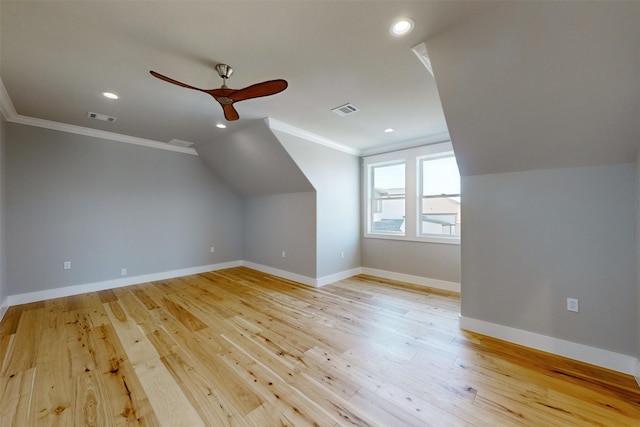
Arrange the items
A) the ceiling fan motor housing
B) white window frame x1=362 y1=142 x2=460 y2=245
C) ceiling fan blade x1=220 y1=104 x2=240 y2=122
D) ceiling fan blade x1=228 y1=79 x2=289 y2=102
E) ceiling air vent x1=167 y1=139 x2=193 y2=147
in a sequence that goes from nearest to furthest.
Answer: ceiling fan blade x1=228 y1=79 x2=289 y2=102, the ceiling fan motor housing, ceiling fan blade x1=220 y1=104 x2=240 y2=122, white window frame x1=362 y1=142 x2=460 y2=245, ceiling air vent x1=167 y1=139 x2=193 y2=147

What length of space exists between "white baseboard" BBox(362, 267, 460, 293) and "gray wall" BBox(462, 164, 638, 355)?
4.43ft

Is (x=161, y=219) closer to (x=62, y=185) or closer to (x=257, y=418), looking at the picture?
(x=62, y=185)

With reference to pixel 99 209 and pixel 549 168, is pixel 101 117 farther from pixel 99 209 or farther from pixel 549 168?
pixel 549 168

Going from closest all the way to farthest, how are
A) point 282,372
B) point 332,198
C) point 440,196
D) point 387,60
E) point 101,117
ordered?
point 282,372, point 387,60, point 101,117, point 440,196, point 332,198

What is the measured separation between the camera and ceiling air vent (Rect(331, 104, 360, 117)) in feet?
9.71

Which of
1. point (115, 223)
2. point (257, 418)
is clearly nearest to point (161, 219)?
point (115, 223)

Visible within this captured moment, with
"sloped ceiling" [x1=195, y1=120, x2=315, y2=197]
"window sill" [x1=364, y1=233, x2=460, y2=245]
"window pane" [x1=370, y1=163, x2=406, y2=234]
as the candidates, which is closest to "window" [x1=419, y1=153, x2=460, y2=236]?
"window sill" [x1=364, y1=233, x2=460, y2=245]

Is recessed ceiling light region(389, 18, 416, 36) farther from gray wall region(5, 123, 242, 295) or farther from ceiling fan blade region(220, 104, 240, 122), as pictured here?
gray wall region(5, 123, 242, 295)

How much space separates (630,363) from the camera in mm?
1938

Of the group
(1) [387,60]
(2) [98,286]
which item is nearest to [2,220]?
(2) [98,286]

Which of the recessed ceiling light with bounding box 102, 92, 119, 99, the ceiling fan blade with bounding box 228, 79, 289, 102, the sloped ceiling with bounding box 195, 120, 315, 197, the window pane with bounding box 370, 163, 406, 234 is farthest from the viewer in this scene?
the window pane with bounding box 370, 163, 406, 234

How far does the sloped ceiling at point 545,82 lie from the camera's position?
4.74 feet

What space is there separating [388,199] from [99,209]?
5.09 meters

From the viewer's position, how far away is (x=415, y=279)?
14.3ft
